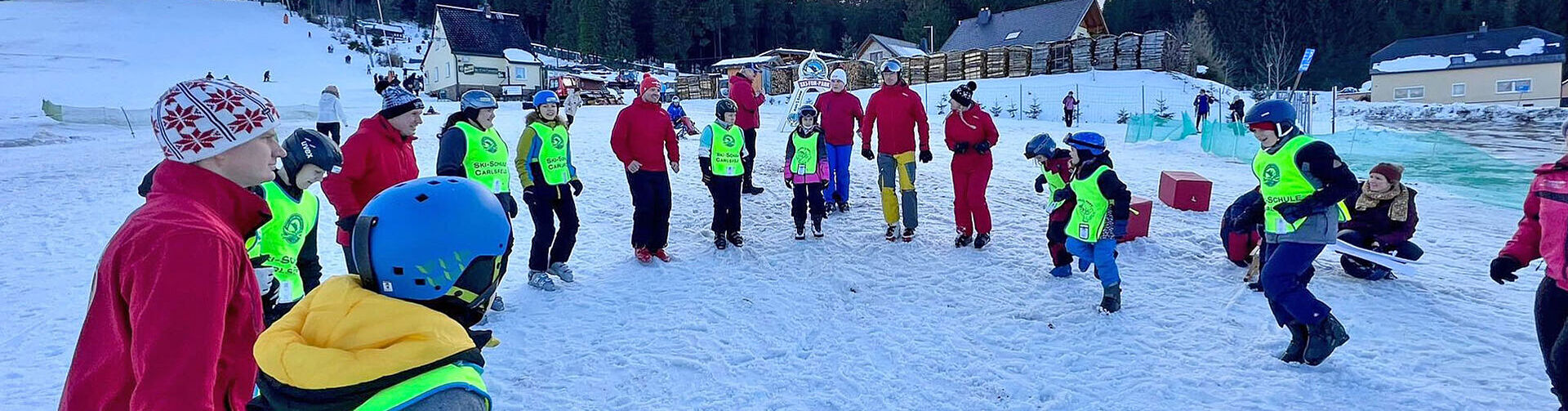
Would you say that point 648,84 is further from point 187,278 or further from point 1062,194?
point 187,278

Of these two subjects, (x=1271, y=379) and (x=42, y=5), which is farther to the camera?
(x=42, y=5)

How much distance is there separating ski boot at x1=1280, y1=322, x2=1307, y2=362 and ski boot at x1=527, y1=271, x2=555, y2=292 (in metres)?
4.94

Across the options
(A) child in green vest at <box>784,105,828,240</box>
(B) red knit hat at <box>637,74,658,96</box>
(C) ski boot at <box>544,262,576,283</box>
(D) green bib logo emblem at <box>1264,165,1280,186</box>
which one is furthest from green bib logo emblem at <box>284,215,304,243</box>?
(D) green bib logo emblem at <box>1264,165,1280,186</box>

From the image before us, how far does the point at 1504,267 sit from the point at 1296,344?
3.56ft

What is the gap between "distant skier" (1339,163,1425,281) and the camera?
6.14 meters

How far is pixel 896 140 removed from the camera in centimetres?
727

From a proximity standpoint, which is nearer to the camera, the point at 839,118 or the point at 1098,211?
the point at 1098,211

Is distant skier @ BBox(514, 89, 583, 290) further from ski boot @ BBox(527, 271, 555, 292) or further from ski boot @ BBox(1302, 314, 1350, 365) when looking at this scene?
ski boot @ BBox(1302, 314, 1350, 365)

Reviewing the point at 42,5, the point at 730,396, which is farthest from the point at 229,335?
the point at 42,5

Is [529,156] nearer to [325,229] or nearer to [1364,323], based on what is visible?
[325,229]

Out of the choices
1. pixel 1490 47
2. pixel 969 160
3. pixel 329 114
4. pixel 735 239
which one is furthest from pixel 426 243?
pixel 1490 47

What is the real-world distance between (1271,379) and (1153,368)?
58cm

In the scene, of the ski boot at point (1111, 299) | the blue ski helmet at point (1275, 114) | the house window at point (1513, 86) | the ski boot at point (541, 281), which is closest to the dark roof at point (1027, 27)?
the house window at point (1513, 86)

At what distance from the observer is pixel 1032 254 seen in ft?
22.9
